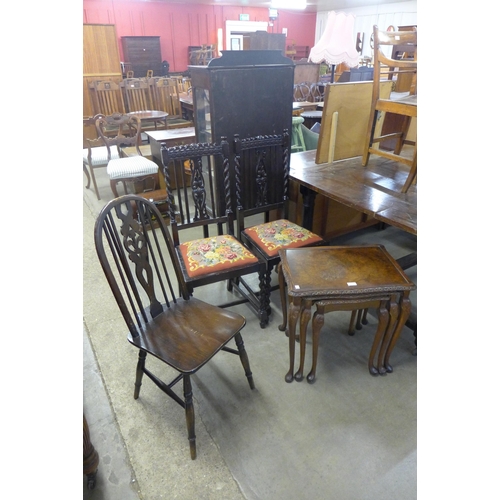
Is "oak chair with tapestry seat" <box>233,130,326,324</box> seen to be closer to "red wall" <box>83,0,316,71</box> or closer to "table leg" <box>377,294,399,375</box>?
"table leg" <box>377,294,399,375</box>

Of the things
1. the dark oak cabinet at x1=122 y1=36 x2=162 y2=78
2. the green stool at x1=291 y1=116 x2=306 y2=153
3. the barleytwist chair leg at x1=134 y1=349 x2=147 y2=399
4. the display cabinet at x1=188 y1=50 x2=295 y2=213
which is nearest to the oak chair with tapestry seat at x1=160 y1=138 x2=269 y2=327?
the display cabinet at x1=188 y1=50 x2=295 y2=213

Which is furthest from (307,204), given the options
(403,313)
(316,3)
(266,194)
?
(316,3)

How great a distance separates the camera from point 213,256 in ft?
6.11

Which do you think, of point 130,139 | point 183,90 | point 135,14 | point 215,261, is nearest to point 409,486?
point 215,261

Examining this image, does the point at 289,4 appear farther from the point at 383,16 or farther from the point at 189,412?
the point at 189,412

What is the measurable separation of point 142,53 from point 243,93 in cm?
788

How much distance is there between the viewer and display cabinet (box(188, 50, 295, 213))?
6.94 feet

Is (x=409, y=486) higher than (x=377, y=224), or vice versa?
(x=377, y=224)

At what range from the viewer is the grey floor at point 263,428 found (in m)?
1.31

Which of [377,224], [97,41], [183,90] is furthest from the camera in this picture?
[183,90]

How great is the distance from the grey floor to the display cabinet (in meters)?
1.21
